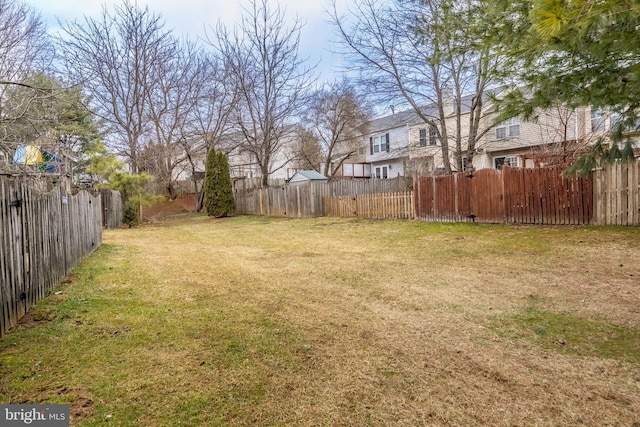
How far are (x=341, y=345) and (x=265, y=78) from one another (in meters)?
19.0

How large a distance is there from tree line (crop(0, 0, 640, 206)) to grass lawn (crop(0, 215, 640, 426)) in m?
2.04

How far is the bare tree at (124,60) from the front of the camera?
16.7 metres

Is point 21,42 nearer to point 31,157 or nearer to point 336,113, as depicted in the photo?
point 31,157

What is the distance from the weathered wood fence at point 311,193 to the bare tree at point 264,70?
2.79 m

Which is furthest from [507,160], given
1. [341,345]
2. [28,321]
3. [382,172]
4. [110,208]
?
[28,321]

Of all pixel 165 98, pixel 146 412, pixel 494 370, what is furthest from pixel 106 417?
pixel 165 98

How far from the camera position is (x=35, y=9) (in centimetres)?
902

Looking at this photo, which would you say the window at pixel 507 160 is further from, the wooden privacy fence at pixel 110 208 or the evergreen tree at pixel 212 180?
the wooden privacy fence at pixel 110 208

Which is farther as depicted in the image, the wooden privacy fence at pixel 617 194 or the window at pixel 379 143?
the window at pixel 379 143

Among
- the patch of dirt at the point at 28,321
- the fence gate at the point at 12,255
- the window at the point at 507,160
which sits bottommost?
the patch of dirt at the point at 28,321

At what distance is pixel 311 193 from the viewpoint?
52.7 ft

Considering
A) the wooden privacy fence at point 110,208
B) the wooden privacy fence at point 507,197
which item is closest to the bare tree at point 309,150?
the wooden privacy fence at point 110,208

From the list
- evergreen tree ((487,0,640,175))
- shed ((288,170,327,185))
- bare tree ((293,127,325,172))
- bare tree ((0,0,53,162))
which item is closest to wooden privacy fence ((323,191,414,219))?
shed ((288,170,327,185))

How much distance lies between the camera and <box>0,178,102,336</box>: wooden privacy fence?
3.10m
